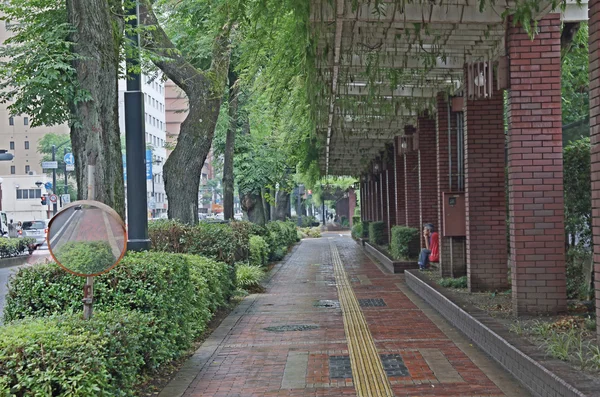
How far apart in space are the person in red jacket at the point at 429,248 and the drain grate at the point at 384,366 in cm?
888

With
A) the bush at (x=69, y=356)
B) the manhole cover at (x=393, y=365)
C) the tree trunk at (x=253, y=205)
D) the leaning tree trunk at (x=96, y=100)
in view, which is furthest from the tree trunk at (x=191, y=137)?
the tree trunk at (x=253, y=205)

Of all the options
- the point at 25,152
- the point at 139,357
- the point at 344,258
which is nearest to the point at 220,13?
the point at 139,357

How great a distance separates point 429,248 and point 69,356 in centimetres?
1412

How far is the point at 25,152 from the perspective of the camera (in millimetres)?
100188

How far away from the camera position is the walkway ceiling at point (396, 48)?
10.3m

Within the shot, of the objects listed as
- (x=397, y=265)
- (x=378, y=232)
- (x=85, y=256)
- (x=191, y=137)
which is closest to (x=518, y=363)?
(x=85, y=256)

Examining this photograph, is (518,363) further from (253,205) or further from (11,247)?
(11,247)

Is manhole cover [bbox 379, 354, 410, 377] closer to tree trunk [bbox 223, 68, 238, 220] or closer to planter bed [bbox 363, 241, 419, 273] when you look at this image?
planter bed [bbox 363, 241, 419, 273]

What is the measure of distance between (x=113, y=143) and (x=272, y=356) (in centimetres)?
336

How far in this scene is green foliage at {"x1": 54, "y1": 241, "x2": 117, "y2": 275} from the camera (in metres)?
6.76

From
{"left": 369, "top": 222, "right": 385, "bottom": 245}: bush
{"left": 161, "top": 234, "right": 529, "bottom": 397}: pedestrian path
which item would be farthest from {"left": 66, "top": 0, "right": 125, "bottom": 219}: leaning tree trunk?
{"left": 369, "top": 222, "right": 385, "bottom": 245}: bush

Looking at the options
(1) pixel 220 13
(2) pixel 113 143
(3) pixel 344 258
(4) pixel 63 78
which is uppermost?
(1) pixel 220 13

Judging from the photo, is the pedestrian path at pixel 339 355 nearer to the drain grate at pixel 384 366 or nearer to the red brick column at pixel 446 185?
the drain grate at pixel 384 366

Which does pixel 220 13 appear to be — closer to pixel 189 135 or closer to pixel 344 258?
pixel 189 135
